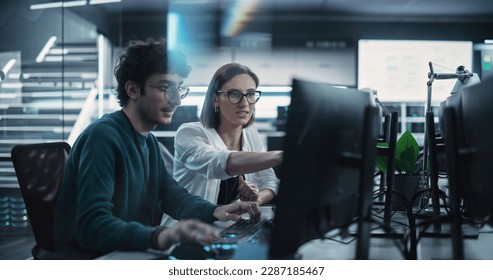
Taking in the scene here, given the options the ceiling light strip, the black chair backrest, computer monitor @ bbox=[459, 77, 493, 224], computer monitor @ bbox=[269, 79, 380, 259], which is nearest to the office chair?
the black chair backrest

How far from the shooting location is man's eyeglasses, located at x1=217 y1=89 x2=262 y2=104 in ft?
4.63

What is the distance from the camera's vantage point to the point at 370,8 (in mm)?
1436

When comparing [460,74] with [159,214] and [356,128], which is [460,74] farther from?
[159,214]

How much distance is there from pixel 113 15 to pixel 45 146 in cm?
45

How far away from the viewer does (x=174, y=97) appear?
1306mm

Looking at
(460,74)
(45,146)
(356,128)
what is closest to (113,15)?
(45,146)

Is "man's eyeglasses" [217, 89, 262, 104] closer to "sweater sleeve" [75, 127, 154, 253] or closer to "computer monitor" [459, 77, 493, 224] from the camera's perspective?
"sweater sleeve" [75, 127, 154, 253]

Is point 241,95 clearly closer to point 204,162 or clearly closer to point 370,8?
point 204,162

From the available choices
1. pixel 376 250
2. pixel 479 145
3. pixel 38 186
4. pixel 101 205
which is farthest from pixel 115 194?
pixel 479 145

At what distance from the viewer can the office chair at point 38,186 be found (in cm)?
140

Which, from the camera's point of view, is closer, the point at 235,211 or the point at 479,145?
the point at 479,145

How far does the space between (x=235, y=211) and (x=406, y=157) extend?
1.97ft

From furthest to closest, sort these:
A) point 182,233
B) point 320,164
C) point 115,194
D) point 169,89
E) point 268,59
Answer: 1. point 268,59
2. point 169,89
3. point 115,194
4. point 182,233
5. point 320,164
